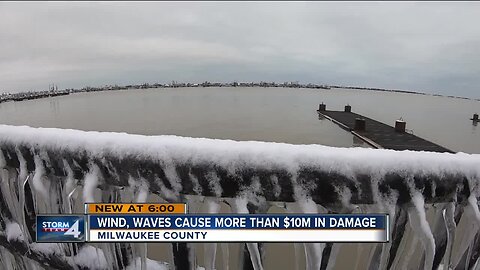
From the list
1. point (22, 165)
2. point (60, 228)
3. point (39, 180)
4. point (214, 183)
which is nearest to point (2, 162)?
point (22, 165)

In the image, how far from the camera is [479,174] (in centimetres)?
179

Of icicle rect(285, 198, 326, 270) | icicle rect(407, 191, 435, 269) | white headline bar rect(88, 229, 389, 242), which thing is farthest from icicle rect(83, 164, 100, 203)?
icicle rect(407, 191, 435, 269)

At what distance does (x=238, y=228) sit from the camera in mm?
1932

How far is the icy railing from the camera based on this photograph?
69.9 inches

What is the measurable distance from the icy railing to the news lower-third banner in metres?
0.06

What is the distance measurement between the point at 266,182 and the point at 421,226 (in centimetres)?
102

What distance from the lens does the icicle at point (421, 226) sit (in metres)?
1.79

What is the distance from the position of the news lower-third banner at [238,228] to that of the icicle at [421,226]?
0.53ft

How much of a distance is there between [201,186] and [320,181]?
74 cm

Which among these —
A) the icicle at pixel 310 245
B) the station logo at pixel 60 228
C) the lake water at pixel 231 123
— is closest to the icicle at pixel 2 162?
the station logo at pixel 60 228

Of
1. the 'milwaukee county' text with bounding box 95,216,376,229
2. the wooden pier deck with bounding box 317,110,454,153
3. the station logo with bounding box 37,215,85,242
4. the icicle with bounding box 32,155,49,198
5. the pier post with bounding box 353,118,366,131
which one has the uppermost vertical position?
the icicle with bounding box 32,155,49,198

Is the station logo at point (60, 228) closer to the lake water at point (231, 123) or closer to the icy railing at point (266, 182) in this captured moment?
the icy railing at point (266, 182)

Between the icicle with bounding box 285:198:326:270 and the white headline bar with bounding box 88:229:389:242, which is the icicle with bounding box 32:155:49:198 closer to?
the white headline bar with bounding box 88:229:389:242

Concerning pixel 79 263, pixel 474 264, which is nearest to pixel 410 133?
pixel 474 264
